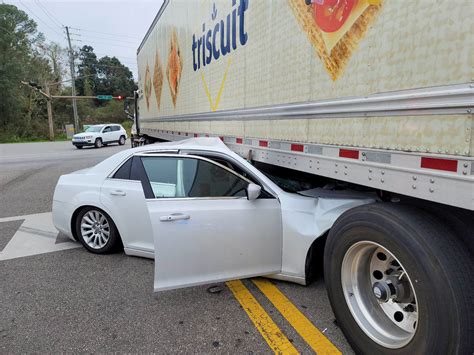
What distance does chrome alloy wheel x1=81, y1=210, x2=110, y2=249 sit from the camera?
164 inches

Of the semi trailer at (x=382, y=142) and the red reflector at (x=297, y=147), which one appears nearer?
the semi trailer at (x=382, y=142)

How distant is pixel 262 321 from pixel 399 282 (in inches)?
46.4

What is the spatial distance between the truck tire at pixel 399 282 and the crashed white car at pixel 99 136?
86.2ft

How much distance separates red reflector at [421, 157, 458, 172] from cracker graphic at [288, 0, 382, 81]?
91cm

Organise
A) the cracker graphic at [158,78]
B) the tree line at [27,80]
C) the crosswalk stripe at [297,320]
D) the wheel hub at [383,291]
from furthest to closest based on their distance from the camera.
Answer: the tree line at [27,80], the cracker graphic at [158,78], the crosswalk stripe at [297,320], the wheel hub at [383,291]

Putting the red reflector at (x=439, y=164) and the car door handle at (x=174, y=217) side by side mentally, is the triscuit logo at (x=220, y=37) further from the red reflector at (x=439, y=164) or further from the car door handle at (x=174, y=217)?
the red reflector at (x=439, y=164)

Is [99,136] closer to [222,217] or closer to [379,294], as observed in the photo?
[222,217]

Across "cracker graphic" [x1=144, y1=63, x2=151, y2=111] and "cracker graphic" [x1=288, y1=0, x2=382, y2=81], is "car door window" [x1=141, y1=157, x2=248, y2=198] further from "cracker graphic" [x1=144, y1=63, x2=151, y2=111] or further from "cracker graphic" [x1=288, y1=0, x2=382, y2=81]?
"cracker graphic" [x1=144, y1=63, x2=151, y2=111]

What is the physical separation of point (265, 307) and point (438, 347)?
58.8 inches

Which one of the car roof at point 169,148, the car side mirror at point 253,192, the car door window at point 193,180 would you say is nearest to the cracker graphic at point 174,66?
the car roof at point 169,148

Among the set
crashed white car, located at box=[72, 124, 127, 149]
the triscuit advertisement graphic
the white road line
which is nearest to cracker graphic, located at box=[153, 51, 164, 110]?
the triscuit advertisement graphic

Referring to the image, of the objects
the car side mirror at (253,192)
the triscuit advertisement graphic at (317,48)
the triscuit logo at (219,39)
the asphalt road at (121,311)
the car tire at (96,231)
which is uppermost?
the triscuit logo at (219,39)

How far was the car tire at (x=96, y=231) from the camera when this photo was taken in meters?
4.13

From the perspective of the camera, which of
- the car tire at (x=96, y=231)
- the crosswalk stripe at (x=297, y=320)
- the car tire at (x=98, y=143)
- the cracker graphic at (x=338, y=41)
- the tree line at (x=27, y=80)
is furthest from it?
the tree line at (x=27, y=80)
